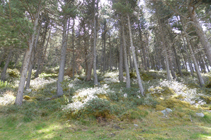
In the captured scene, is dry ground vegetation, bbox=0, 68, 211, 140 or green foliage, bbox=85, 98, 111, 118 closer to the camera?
dry ground vegetation, bbox=0, 68, 211, 140

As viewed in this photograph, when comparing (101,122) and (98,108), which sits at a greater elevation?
(98,108)

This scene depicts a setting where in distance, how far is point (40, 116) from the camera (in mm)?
5793

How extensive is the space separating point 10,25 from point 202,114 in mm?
12465

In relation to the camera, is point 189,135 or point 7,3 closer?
point 189,135

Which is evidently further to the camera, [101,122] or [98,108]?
[98,108]

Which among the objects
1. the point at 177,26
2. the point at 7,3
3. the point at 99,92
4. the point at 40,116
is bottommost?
the point at 40,116

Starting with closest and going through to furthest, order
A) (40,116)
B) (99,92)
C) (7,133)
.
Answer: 1. (7,133)
2. (40,116)
3. (99,92)

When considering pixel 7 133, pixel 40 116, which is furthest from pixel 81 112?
pixel 7 133

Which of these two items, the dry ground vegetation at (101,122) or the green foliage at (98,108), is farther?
the green foliage at (98,108)

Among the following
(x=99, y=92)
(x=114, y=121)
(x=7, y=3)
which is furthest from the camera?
(x=99, y=92)

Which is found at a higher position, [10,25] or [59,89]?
[10,25]

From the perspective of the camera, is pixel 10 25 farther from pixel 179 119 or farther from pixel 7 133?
pixel 179 119

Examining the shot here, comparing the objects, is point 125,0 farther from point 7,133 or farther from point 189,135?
point 7,133

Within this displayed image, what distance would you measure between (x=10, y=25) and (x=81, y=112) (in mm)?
7006
